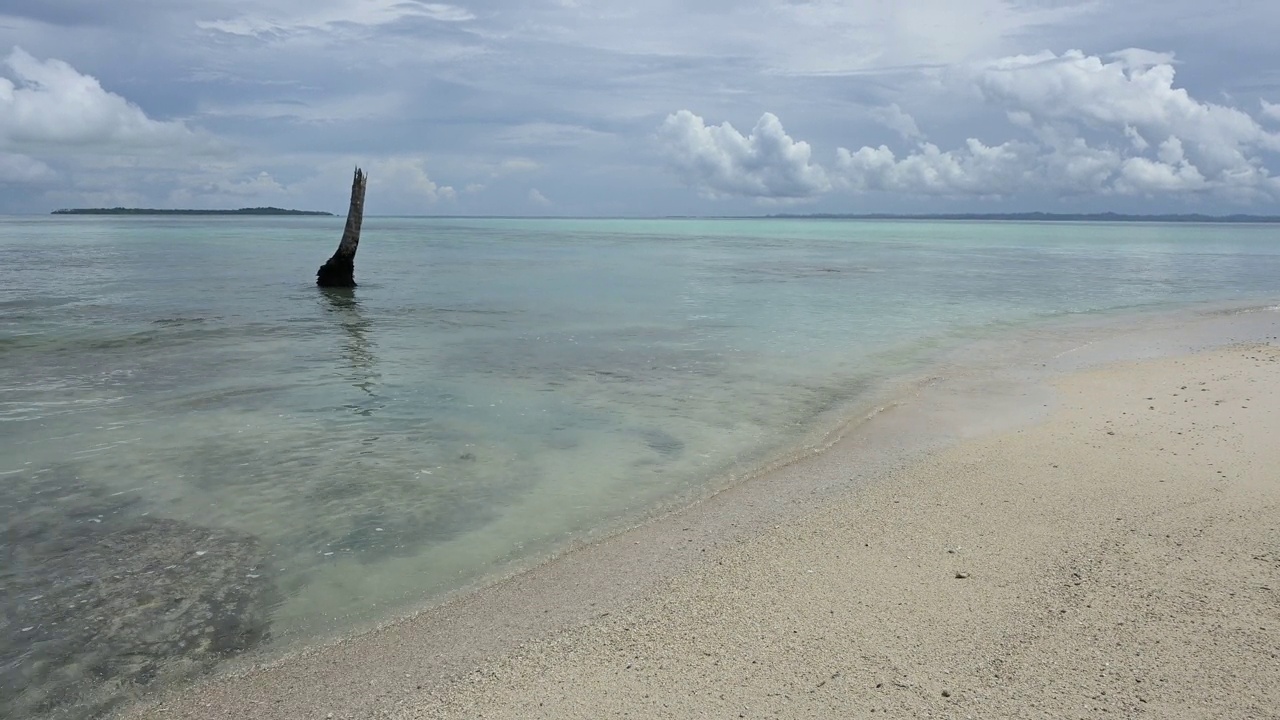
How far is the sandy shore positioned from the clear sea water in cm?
64

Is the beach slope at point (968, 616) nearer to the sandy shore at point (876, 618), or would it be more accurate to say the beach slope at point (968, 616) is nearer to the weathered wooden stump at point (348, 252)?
the sandy shore at point (876, 618)

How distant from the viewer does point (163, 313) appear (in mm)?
18922

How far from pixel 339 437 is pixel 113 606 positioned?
3690 mm

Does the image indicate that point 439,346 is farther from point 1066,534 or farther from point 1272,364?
point 1272,364

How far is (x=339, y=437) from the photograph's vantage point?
28.0 feet

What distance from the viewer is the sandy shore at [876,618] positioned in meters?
3.75

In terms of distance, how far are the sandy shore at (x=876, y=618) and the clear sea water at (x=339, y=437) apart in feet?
2.09

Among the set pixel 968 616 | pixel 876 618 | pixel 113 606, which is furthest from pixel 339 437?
pixel 968 616

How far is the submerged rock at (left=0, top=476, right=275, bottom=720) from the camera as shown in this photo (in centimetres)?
418

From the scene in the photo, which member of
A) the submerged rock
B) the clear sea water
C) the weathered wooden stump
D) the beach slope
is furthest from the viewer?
the weathered wooden stump

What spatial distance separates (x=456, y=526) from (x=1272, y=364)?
39.9ft

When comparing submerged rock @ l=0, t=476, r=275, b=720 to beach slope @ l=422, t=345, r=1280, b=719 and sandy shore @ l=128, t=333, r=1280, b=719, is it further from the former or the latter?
beach slope @ l=422, t=345, r=1280, b=719

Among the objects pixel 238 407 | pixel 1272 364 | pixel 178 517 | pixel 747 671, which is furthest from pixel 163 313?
pixel 1272 364

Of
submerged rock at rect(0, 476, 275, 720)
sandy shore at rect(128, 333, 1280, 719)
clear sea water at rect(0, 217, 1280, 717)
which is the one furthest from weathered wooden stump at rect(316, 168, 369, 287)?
sandy shore at rect(128, 333, 1280, 719)
